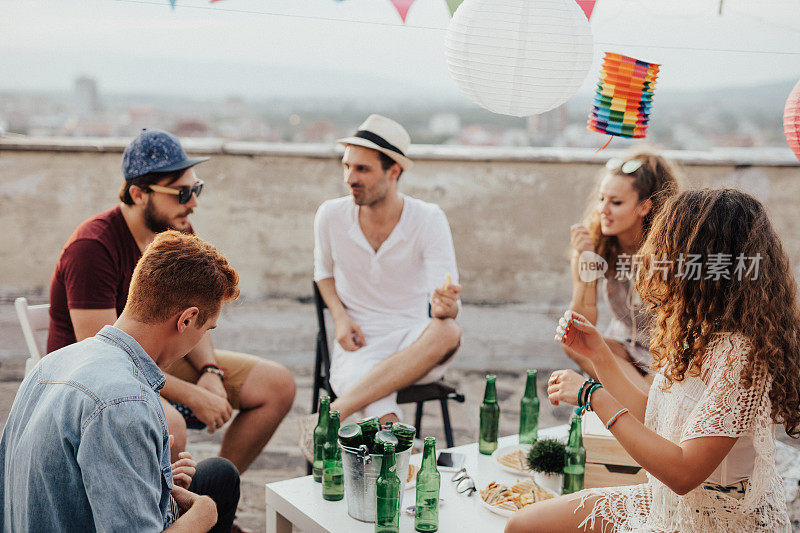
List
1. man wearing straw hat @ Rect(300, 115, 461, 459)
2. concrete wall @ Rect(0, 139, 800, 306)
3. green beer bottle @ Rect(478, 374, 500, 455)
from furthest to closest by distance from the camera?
concrete wall @ Rect(0, 139, 800, 306), man wearing straw hat @ Rect(300, 115, 461, 459), green beer bottle @ Rect(478, 374, 500, 455)

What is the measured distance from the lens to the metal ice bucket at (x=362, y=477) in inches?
66.5

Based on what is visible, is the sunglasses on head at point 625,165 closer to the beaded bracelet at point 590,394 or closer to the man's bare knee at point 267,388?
the beaded bracelet at point 590,394

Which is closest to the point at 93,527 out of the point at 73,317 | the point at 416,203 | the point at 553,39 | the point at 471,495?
the point at 471,495

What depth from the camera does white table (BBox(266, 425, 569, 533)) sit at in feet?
5.70

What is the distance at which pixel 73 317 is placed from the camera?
87.0 inches

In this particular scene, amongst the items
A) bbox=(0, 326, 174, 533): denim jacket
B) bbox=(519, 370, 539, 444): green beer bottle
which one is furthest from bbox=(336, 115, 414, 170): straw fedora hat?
bbox=(0, 326, 174, 533): denim jacket

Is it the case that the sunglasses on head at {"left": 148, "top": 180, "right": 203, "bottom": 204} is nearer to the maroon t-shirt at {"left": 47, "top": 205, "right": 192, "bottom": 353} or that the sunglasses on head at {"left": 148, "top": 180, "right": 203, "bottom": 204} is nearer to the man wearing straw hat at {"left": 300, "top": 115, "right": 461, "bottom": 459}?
the maroon t-shirt at {"left": 47, "top": 205, "right": 192, "bottom": 353}

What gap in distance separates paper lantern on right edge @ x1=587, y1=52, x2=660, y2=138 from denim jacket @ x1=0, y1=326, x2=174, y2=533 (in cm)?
176

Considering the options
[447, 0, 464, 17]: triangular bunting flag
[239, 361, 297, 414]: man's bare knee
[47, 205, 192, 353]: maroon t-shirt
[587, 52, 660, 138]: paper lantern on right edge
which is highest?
[447, 0, 464, 17]: triangular bunting flag

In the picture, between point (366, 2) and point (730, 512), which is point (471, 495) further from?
point (366, 2)

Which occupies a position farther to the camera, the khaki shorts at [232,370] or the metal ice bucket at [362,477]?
the khaki shorts at [232,370]

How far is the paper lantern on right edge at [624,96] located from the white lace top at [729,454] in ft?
3.53

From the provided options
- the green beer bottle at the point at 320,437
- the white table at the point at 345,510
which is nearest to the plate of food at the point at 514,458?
the white table at the point at 345,510

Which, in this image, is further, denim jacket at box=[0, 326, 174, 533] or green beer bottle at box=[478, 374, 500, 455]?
green beer bottle at box=[478, 374, 500, 455]
